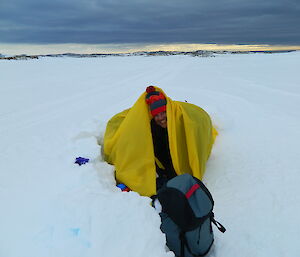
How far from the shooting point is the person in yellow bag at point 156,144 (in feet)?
10.6

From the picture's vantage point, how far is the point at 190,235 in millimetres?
2318

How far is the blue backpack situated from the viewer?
2291 mm

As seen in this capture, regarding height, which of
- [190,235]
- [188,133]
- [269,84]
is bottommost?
[269,84]

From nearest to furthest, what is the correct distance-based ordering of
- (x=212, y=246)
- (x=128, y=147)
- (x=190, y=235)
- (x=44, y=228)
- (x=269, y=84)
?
(x=44, y=228), (x=190, y=235), (x=212, y=246), (x=128, y=147), (x=269, y=84)

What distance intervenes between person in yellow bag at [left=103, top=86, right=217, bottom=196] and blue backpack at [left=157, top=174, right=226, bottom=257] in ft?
2.36

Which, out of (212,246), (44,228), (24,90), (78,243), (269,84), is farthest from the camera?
(269,84)

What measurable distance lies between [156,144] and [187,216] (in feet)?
4.56

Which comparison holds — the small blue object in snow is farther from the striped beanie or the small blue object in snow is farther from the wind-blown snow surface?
the striped beanie

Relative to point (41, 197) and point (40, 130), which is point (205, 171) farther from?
point (40, 130)

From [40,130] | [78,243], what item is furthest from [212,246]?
[40,130]

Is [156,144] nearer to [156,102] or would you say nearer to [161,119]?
[161,119]

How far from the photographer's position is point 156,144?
3566mm

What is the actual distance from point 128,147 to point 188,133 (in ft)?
2.29

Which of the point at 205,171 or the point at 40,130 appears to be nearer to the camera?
the point at 205,171
